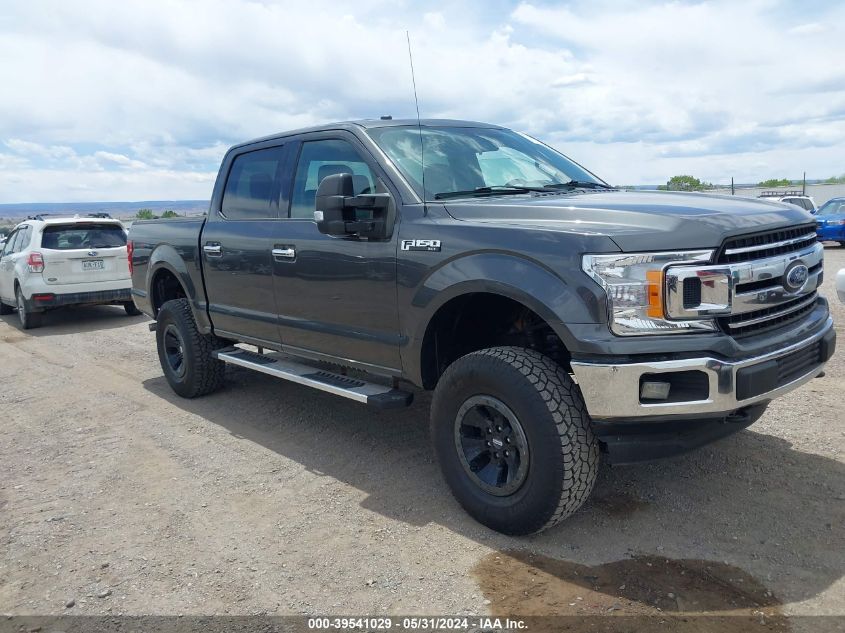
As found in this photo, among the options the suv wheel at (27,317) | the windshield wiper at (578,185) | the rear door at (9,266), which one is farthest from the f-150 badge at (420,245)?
the rear door at (9,266)

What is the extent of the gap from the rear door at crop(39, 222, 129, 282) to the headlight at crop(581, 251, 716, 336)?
31.5 feet

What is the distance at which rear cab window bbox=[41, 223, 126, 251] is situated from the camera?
439 inches

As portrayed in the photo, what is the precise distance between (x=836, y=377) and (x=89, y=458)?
562cm

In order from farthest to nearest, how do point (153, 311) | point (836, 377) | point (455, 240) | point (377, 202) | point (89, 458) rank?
1. point (153, 311)
2. point (836, 377)
3. point (89, 458)
4. point (377, 202)
5. point (455, 240)

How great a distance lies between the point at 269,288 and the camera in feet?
16.6

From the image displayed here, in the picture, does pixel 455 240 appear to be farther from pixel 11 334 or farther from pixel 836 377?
pixel 11 334

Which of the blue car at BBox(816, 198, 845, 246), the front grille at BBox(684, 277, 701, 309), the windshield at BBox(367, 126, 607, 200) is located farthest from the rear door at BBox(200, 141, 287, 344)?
the blue car at BBox(816, 198, 845, 246)

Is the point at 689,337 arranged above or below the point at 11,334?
above

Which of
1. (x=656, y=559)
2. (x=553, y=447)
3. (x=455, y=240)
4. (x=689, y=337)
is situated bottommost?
(x=656, y=559)

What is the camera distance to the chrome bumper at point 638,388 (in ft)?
9.89

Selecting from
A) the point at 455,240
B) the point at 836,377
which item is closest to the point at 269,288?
the point at 455,240

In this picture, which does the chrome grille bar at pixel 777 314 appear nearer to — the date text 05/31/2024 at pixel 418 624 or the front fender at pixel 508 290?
the front fender at pixel 508 290

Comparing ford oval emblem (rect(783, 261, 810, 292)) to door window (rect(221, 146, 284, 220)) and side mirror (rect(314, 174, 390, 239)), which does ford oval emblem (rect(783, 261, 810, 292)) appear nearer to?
side mirror (rect(314, 174, 390, 239))

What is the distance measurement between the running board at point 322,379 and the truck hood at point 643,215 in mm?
1127
